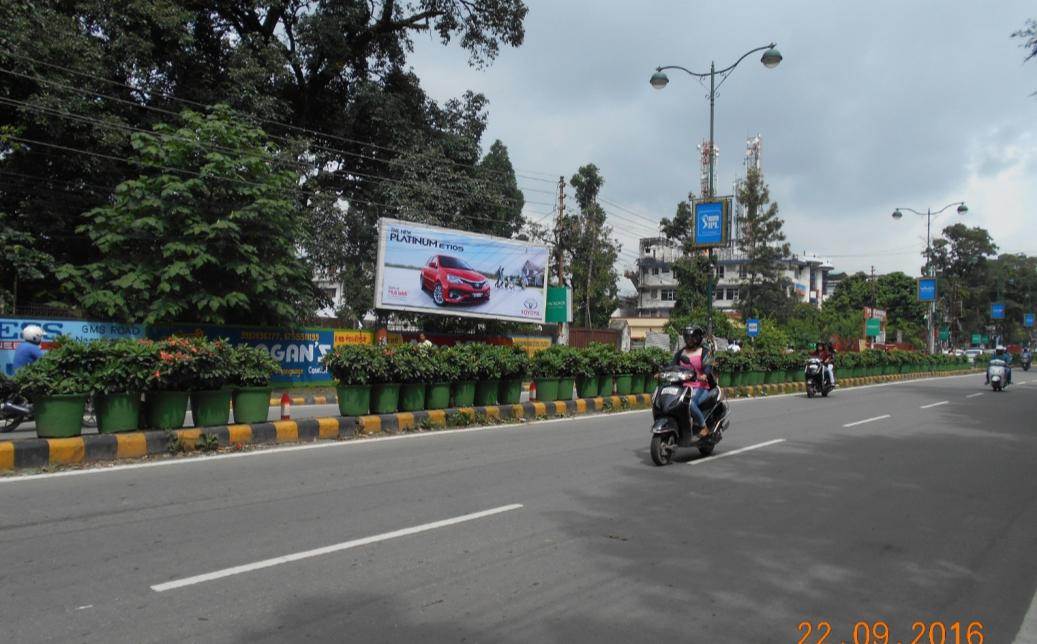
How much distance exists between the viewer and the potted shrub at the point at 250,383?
9.52m

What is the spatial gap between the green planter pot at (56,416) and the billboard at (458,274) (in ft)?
49.6

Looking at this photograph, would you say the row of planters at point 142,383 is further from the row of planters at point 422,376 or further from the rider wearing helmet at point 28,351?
the rider wearing helmet at point 28,351

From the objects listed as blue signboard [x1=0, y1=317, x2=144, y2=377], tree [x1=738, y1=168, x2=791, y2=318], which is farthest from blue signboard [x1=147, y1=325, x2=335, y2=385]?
tree [x1=738, y1=168, x2=791, y2=318]

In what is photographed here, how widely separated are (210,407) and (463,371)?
4.37 meters

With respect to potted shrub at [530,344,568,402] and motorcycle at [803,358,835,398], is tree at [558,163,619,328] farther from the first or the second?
potted shrub at [530,344,568,402]

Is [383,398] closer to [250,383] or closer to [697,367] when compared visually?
[250,383]

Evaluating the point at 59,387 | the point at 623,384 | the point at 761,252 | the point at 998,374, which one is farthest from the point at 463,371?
the point at 761,252

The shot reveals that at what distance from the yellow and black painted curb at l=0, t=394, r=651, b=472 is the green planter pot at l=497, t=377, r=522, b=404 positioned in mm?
278

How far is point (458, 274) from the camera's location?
25.1 meters

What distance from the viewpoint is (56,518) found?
5.55m

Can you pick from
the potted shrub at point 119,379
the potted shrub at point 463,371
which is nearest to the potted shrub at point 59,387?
the potted shrub at point 119,379

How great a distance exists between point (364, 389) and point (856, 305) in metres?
70.5

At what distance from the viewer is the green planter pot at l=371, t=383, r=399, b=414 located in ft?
36.7

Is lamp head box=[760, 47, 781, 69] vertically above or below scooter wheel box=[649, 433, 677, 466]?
above
